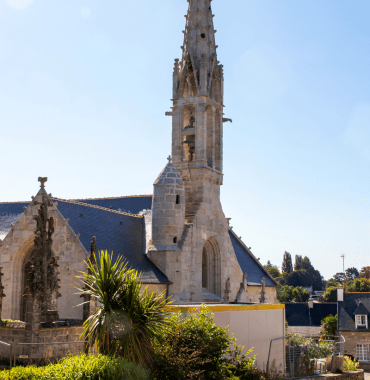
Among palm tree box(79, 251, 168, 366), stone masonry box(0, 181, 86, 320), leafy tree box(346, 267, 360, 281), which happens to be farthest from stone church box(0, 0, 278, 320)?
leafy tree box(346, 267, 360, 281)

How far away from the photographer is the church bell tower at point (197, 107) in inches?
1195

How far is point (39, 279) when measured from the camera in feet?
48.5

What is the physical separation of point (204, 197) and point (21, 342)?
1698 cm

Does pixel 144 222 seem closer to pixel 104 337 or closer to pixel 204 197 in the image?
pixel 204 197

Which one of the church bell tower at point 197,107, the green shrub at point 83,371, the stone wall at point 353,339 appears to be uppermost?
the church bell tower at point 197,107

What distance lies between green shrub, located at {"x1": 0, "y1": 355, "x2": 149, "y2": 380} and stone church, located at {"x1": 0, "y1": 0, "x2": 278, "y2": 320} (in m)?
7.02

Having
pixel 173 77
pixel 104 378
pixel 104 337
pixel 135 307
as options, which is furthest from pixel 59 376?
pixel 173 77

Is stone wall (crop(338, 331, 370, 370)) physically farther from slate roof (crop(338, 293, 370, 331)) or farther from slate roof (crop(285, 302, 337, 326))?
Answer: slate roof (crop(285, 302, 337, 326))

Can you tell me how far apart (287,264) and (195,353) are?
413 feet

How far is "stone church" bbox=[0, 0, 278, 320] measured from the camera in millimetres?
22609

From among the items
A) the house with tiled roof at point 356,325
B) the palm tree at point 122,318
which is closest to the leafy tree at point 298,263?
the house with tiled roof at point 356,325

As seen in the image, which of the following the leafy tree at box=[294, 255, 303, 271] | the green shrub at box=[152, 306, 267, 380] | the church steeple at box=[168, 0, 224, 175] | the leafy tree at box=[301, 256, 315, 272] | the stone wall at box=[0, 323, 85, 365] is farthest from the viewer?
the leafy tree at box=[294, 255, 303, 271]

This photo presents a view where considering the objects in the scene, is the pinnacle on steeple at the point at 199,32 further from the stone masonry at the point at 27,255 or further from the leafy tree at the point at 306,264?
the leafy tree at the point at 306,264

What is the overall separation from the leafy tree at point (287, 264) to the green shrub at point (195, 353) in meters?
123
